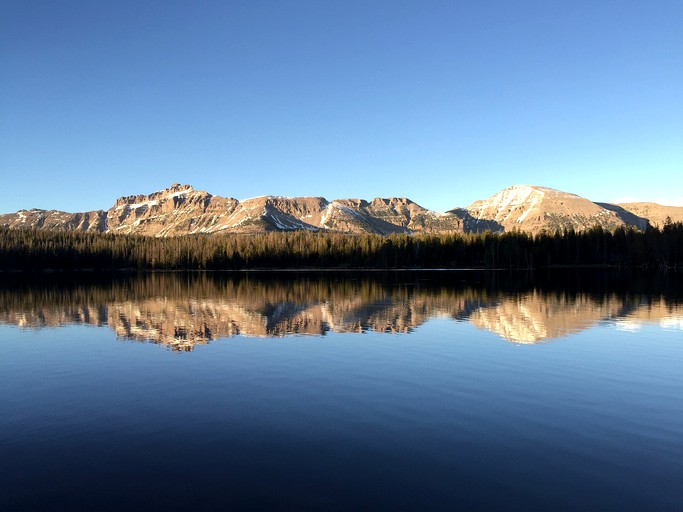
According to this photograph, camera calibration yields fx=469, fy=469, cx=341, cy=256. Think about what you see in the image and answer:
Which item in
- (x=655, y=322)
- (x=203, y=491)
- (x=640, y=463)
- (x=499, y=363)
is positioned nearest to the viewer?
(x=203, y=491)

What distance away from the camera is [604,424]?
20219 millimetres

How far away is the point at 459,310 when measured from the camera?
62.2m

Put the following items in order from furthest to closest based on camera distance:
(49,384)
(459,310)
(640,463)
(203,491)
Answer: (459,310) → (49,384) → (640,463) → (203,491)

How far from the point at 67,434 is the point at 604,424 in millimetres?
22849

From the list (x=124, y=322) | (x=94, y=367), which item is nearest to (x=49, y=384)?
(x=94, y=367)

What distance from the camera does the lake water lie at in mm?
14523

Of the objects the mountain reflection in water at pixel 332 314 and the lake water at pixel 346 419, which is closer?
the lake water at pixel 346 419

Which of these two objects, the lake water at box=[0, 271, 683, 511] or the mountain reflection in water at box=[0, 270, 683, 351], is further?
the mountain reflection in water at box=[0, 270, 683, 351]

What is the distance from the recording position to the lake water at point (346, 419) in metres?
14.5

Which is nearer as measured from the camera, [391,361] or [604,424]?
[604,424]

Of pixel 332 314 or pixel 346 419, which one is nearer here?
pixel 346 419

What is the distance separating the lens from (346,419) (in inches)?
824

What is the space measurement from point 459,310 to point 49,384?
47599 millimetres

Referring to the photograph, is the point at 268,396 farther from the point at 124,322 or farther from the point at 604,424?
the point at 124,322
